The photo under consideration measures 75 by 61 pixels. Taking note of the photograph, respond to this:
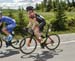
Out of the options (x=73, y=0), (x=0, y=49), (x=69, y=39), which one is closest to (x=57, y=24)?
(x=69, y=39)

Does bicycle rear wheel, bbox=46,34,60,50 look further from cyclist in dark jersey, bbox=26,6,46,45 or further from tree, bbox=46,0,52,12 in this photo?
tree, bbox=46,0,52,12

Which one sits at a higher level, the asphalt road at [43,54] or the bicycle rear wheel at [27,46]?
the bicycle rear wheel at [27,46]

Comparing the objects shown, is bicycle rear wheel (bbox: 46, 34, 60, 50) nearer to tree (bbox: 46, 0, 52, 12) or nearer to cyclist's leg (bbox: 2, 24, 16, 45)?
cyclist's leg (bbox: 2, 24, 16, 45)

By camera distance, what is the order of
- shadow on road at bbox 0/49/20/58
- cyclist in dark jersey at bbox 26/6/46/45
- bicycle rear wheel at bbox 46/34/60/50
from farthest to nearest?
bicycle rear wheel at bbox 46/34/60/50 → shadow on road at bbox 0/49/20/58 → cyclist in dark jersey at bbox 26/6/46/45

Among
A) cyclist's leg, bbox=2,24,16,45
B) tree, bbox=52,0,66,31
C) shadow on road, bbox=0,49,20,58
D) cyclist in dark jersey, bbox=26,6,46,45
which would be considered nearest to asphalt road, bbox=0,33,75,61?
shadow on road, bbox=0,49,20,58

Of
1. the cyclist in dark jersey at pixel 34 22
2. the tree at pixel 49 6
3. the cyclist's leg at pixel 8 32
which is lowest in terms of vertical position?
the tree at pixel 49 6

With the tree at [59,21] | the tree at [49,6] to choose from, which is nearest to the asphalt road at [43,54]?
the tree at [59,21]

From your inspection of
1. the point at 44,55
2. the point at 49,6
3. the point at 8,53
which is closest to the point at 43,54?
the point at 44,55

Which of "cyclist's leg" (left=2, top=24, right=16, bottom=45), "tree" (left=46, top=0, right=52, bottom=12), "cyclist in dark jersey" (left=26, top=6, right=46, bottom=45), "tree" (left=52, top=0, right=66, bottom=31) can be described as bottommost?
"tree" (left=46, top=0, right=52, bottom=12)

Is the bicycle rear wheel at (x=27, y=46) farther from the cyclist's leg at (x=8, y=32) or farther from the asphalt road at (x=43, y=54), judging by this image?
the cyclist's leg at (x=8, y=32)

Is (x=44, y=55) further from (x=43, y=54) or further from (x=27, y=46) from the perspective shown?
(x=27, y=46)

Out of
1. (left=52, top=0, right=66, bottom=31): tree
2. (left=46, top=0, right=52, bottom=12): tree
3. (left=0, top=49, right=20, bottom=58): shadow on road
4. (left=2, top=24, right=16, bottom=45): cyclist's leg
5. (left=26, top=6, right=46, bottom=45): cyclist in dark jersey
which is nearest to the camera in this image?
(left=26, top=6, right=46, bottom=45): cyclist in dark jersey

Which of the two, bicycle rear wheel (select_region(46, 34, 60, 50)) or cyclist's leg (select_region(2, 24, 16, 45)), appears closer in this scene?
cyclist's leg (select_region(2, 24, 16, 45))

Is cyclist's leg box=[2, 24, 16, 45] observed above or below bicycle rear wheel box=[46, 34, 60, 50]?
above
